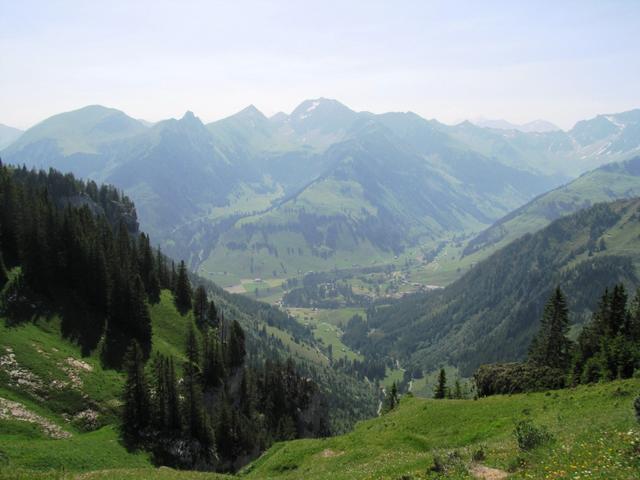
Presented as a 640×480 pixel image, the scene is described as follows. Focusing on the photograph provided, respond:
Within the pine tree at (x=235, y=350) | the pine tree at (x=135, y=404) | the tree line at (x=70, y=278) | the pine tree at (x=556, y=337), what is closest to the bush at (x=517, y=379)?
the pine tree at (x=556, y=337)

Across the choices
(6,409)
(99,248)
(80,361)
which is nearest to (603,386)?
(6,409)

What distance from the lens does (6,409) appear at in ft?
226

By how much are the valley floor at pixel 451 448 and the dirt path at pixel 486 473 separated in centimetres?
7

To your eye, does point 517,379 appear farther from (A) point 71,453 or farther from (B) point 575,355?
(A) point 71,453

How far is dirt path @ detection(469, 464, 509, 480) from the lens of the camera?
28922 millimetres

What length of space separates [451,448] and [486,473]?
1861 centimetres

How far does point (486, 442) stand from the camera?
147 feet

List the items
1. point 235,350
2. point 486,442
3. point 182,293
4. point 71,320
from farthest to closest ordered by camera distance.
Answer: point 182,293
point 235,350
point 71,320
point 486,442

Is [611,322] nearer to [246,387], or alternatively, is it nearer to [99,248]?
[246,387]

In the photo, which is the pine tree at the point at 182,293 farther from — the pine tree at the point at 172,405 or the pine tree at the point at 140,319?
the pine tree at the point at 172,405

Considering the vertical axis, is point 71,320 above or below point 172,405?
above

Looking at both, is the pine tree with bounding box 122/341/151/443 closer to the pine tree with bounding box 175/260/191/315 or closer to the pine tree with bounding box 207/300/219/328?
the pine tree with bounding box 175/260/191/315

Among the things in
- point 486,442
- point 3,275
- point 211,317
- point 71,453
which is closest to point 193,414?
point 71,453

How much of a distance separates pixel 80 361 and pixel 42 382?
1153 centimetres
